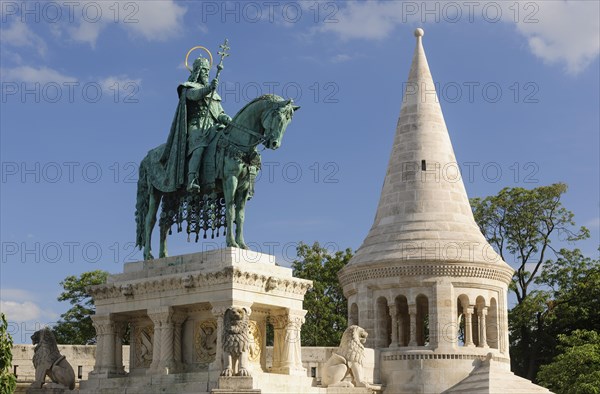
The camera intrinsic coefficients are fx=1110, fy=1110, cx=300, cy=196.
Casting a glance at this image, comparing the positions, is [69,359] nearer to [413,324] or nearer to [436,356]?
[413,324]

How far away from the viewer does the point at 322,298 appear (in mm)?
48594

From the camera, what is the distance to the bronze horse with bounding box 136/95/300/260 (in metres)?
25.2

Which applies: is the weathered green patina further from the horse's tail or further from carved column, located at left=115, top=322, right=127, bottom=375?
carved column, located at left=115, top=322, right=127, bottom=375

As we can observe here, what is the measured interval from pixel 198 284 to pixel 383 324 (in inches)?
482

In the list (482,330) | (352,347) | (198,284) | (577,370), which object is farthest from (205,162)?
(577,370)

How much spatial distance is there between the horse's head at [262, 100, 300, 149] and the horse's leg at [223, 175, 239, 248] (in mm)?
1159

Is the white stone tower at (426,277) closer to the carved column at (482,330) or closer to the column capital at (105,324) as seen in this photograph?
the carved column at (482,330)

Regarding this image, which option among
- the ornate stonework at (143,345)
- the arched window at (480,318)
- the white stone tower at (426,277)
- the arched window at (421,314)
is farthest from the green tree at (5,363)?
the arched window at (480,318)

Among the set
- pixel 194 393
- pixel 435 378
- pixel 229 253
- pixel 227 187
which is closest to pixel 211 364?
pixel 194 393

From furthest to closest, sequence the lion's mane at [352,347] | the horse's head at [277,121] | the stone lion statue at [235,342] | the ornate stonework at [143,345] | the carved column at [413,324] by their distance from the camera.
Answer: the carved column at [413,324], the lion's mane at [352,347], the ornate stonework at [143,345], the horse's head at [277,121], the stone lion statue at [235,342]

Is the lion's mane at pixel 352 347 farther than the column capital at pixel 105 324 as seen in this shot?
Yes

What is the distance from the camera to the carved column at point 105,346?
26.7m

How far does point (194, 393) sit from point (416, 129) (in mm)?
16693

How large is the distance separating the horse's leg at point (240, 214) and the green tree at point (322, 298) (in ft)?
72.3
